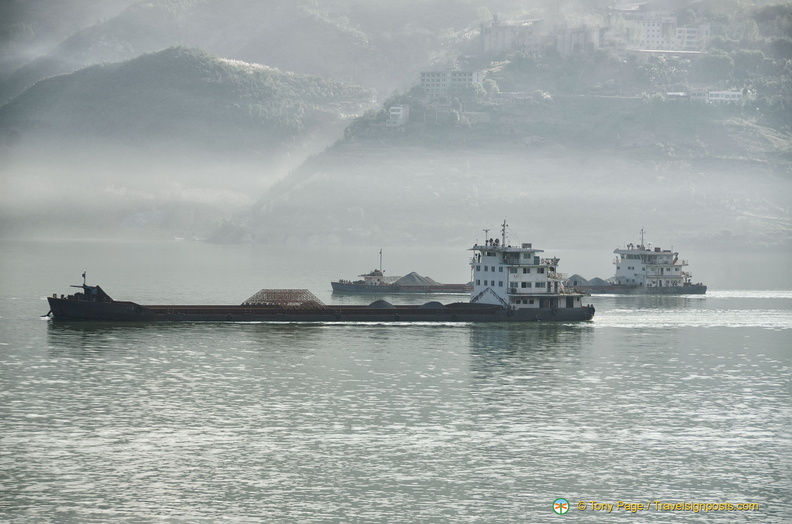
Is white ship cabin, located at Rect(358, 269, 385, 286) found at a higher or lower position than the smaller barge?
higher

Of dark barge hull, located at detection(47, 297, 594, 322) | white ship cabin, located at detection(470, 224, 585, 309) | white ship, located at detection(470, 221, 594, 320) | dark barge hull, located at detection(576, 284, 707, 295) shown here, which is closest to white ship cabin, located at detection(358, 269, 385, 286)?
dark barge hull, located at detection(576, 284, 707, 295)

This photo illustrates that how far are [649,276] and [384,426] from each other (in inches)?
4944

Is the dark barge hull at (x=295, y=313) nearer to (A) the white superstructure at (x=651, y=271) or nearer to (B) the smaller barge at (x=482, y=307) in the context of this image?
(B) the smaller barge at (x=482, y=307)

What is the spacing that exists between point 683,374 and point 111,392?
41.2 meters

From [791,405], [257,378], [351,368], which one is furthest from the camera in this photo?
[351,368]

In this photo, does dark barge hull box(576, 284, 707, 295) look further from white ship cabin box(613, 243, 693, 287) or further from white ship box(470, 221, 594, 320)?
white ship box(470, 221, 594, 320)

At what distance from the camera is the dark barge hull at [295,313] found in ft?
380

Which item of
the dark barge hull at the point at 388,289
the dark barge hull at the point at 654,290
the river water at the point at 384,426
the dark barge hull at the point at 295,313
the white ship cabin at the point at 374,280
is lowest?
the river water at the point at 384,426

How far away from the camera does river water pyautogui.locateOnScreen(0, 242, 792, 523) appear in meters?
52.2

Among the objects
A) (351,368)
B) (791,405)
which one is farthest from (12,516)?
(791,405)

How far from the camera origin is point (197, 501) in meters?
51.7

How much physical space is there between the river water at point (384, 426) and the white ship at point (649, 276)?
70.9 m

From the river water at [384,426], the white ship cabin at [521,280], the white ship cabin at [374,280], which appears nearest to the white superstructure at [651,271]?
the white ship cabin at [374,280]

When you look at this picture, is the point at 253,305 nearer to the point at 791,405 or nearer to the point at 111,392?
the point at 111,392
